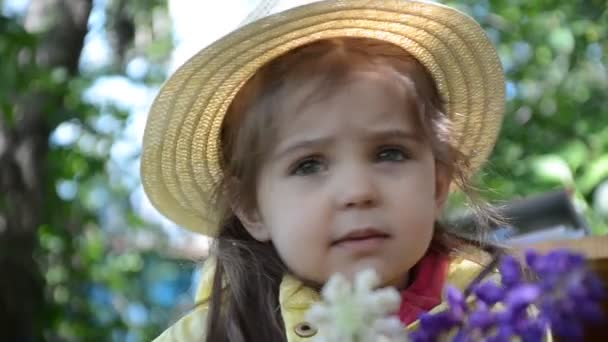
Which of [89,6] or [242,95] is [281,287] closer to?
[242,95]

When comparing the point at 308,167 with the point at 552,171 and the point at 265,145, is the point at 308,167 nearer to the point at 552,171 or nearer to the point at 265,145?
the point at 265,145

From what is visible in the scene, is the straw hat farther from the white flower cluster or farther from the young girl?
the white flower cluster

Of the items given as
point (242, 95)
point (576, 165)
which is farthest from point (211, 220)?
point (576, 165)

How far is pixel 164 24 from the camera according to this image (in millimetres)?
4699

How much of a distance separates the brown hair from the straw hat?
2cm

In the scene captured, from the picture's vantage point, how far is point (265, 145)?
1453mm

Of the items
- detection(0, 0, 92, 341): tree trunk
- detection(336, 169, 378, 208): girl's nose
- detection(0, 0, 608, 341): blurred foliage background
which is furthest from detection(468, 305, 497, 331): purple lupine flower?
detection(0, 0, 92, 341): tree trunk

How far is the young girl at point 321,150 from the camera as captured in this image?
1337 millimetres

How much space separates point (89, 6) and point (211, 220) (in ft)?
7.30

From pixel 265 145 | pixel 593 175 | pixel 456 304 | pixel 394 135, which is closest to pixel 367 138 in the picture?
pixel 394 135

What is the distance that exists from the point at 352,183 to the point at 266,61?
0.85 feet

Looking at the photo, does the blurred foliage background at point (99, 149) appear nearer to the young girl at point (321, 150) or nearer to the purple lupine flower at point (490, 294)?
the young girl at point (321, 150)

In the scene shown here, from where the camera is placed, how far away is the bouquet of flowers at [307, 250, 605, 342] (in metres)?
0.67

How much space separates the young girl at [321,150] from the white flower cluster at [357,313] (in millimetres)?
578
